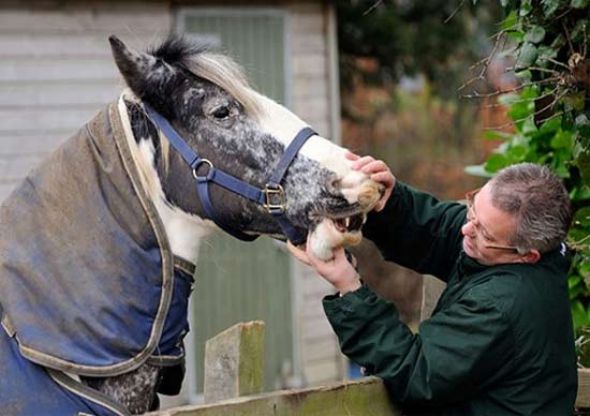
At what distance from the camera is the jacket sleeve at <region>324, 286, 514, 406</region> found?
116 inches

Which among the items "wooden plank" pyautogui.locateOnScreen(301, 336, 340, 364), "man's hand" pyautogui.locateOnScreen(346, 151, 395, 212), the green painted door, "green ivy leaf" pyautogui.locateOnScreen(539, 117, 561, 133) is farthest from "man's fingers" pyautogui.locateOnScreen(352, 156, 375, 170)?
"wooden plank" pyautogui.locateOnScreen(301, 336, 340, 364)

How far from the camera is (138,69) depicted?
311 cm

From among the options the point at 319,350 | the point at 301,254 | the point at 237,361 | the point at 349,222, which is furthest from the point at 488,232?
the point at 319,350

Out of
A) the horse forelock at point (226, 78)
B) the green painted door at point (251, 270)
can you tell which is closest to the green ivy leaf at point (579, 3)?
the horse forelock at point (226, 78)

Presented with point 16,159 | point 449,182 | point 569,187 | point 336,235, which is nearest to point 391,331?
point 336,235

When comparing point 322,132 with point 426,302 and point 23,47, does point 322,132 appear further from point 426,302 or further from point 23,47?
point 426,302

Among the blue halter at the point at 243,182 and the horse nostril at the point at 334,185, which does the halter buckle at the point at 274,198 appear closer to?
the blue halter at the point at 243,182

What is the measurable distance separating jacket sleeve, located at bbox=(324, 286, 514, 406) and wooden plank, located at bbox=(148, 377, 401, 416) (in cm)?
6

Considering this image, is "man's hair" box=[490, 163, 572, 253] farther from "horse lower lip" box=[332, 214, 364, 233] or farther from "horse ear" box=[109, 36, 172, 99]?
"horse ear" box=[109, 36, 172, 99]

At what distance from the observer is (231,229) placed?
3178 millimetres

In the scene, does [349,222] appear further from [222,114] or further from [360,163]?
[222,114]

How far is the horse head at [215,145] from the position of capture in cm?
306

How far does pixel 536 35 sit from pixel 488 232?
0.55 meters

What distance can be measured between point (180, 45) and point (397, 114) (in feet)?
47.5
